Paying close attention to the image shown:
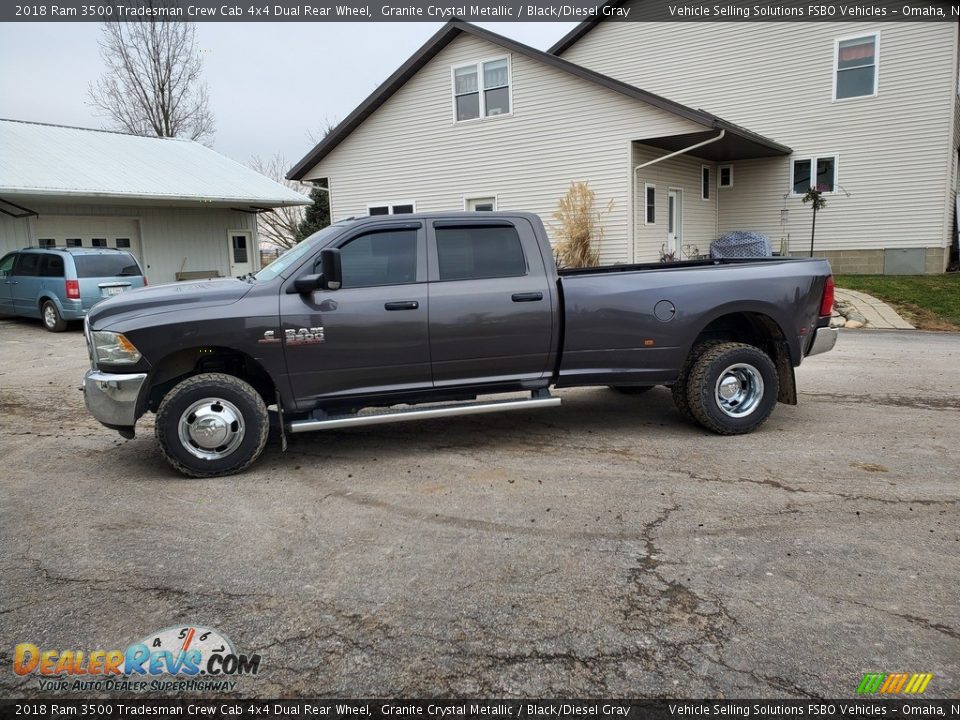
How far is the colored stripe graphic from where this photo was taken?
270cm

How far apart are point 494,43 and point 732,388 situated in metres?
15.5

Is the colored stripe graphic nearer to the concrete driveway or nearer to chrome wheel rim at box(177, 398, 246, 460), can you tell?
the concrete driveway

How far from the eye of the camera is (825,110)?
802 inches

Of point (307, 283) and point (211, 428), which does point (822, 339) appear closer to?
point (307, 283)

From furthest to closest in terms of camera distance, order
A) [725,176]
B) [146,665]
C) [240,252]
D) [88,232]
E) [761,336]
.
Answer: [240,252] < [725,176] < [88,232] < [761,336] < [146,665]

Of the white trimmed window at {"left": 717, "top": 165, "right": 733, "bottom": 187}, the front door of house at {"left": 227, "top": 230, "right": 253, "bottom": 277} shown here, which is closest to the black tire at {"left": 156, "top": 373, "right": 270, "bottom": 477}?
the white trimmed window at {"left": 717, "top": 165, "right": 733, "bottom": 187}

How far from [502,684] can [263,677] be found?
3.15 ft

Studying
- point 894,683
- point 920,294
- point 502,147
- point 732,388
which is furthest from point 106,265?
point 920,294

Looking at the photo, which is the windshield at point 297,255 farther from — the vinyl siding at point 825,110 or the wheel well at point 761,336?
the vinyl siding at point 825,110

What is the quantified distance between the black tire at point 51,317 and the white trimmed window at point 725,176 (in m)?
18.2

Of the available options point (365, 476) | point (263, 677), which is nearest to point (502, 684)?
point (263, 677)

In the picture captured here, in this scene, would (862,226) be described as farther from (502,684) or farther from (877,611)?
(502,684)

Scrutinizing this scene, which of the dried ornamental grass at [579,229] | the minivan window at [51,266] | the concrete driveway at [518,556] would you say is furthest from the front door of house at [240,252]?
the concrete driveway at [518,556]

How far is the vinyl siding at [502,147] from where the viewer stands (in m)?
17.8
